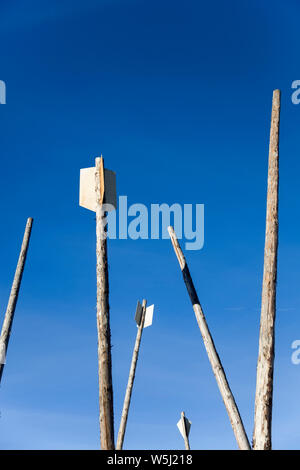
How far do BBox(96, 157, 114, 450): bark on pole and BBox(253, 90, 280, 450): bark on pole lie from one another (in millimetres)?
2637

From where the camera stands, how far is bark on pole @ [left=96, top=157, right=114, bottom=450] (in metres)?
6.84

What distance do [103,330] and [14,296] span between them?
13.4 ft

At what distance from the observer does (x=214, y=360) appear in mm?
10789

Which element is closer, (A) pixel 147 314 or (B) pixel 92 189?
(B) pixel 92 189

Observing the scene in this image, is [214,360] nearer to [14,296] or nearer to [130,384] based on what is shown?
[130,384]

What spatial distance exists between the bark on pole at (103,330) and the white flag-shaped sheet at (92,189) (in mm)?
70

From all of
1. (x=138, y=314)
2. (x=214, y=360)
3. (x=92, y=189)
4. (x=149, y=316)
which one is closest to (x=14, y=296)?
(x=138, y=314)

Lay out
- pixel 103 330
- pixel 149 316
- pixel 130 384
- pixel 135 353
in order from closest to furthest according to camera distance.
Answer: pixel 103 330 → pixel 149 316 → pixel 130 384 → pixel 135 353

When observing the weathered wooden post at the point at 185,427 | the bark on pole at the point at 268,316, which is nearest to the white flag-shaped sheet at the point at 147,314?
the weathered wooden post at the point at 185,427

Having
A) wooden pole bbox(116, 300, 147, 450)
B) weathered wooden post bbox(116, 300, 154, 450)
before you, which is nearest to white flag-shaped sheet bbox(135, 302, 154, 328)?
weathered wooden post bbox(116, 300, 154, 450)

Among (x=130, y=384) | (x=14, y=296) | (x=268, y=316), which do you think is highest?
(x=14, y=296)

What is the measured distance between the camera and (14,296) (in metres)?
10.8
